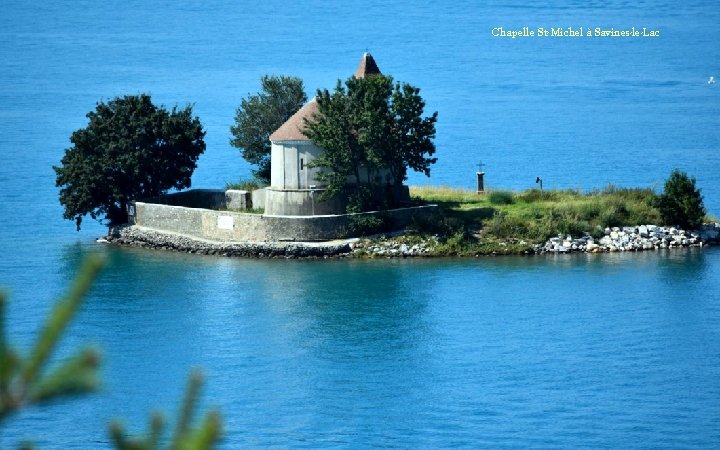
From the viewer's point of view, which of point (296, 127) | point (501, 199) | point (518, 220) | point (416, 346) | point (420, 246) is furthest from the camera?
point (501, 199)

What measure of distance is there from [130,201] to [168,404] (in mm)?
18253

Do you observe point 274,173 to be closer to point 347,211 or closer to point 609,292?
point 347,211

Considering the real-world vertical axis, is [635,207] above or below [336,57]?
below

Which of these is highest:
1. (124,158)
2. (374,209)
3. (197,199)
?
(124,158)

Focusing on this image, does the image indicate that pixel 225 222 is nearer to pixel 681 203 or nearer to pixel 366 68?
pixel 366 68

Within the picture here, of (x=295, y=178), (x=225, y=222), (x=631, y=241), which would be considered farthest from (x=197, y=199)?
(x=631, y=241)

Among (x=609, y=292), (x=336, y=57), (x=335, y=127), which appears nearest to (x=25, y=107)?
(x=336, y=57)

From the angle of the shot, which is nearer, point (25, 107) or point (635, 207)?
point (635, 207)

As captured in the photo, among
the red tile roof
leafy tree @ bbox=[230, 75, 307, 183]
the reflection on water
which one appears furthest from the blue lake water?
leafy tree @ bbox=[230, 75, 307, 183]

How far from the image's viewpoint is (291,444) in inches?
915

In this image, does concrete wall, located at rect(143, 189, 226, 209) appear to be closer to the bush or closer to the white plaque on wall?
the white plaque on wall

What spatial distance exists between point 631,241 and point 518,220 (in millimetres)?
3179

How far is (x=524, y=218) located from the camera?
40.4 metres

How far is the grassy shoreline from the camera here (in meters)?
39.2
